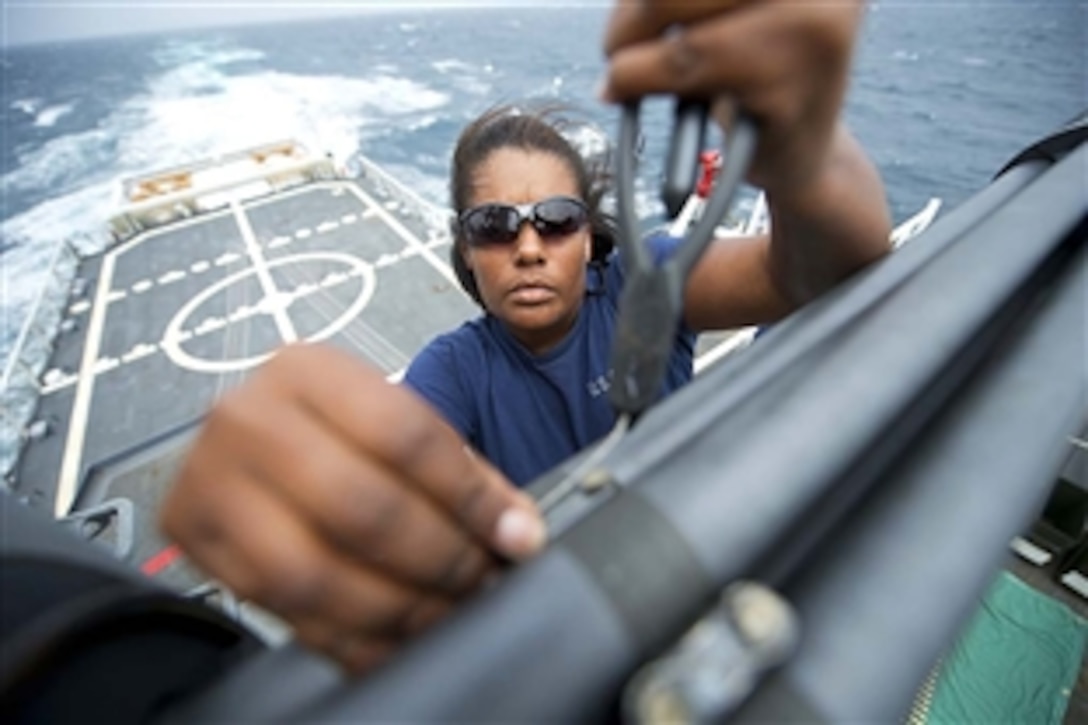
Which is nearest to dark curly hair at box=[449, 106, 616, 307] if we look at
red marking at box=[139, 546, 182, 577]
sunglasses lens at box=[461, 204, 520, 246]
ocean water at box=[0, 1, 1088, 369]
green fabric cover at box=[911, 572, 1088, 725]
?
sunglasses lens at box=[461, 204, 520, 246]

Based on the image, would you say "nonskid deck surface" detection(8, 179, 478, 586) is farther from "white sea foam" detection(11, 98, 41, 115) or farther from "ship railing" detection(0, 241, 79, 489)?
"white sea foam" detection(11, 98, 41, 115)

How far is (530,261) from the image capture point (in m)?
1.66

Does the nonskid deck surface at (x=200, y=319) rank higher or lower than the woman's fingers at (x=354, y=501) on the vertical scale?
lower

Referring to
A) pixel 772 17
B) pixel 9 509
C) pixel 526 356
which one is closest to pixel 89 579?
pixel 9 509

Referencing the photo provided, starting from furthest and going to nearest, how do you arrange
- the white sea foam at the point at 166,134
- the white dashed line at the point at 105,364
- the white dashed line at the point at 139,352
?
the white sea foam at the point at 166,134 < the white dashed line at the point at 139,352 < the white dashed line at the point at 105,364

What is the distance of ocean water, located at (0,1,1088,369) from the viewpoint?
21219 millimetres

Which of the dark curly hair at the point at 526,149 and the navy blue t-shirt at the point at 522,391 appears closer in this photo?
the navy blue t-shirt at the point at 522,391

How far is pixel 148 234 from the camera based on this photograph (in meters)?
14.4

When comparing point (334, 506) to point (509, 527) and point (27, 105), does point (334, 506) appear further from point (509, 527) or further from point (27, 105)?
point (27, 105)

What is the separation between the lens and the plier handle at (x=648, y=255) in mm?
547

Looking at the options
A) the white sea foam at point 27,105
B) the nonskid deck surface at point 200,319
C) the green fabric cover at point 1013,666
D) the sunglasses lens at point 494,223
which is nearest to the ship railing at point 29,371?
the nonskid deck surface at point 200,319

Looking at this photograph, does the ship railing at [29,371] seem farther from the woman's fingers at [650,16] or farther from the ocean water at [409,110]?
the woman's fingers at [650,16]

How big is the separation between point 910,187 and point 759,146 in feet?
77.8

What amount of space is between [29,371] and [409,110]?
3064 centimetres
